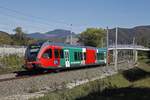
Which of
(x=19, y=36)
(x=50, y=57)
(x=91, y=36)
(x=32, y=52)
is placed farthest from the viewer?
(x=91, y=36)

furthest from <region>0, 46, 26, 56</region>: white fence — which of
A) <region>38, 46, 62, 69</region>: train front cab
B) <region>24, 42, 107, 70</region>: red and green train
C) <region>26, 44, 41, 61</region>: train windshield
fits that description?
<region>26, 44, 41, 61</region>: train windshield

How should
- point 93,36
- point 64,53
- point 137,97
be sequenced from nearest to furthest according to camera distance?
point 137,97, point 64,53, point 93,36

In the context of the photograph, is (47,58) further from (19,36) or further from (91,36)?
(91,36)

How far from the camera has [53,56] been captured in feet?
99.5

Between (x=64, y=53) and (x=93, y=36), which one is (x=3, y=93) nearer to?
(x=64, y=53)

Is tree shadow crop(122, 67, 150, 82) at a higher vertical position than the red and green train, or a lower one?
lower

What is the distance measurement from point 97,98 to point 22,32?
9115 cm

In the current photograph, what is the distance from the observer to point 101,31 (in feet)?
453

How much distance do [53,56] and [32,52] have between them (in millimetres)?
2132

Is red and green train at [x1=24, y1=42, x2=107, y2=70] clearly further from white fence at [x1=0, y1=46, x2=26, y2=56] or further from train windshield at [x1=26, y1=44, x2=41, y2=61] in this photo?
white fence at [x1=0, y1=46, x2=26, y2=56]

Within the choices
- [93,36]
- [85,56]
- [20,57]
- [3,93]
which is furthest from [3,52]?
[93,36]

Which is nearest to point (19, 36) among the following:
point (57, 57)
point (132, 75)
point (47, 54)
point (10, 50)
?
point (10, 50)

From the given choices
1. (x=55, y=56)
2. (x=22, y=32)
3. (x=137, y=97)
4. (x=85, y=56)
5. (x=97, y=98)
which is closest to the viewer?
(x=97, y=98)

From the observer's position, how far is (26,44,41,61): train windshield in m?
28.6
